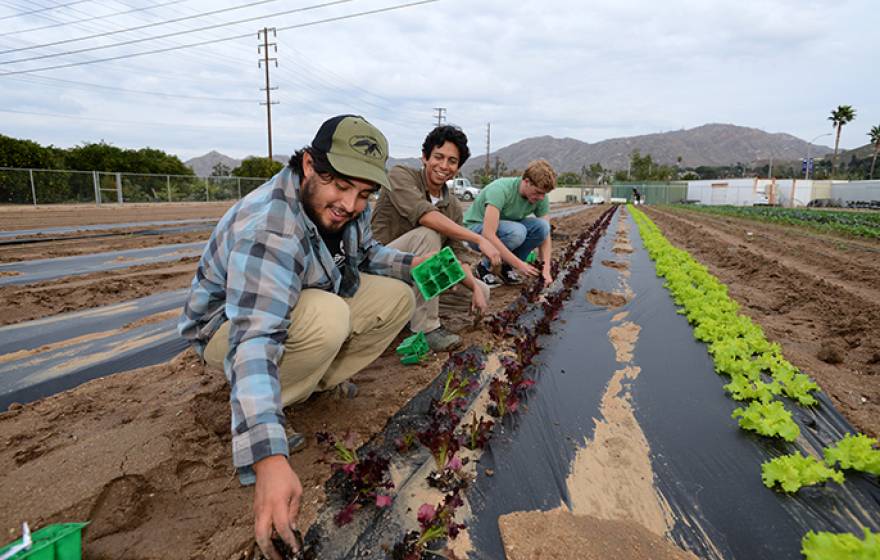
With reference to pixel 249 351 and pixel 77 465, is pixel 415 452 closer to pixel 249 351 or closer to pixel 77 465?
pixel 249 351

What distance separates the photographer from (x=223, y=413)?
2568 millimetres

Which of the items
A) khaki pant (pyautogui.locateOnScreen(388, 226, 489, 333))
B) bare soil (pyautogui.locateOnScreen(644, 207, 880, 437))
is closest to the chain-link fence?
khaki pant (pyautogui.locateOnScreen(388, 226, 489, 333))

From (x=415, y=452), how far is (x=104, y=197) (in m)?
25.5

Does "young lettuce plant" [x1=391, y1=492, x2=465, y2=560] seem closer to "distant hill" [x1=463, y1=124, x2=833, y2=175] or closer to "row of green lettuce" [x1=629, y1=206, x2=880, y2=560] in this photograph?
"row of green lettuce" [x1=629, y1=206, x2=880, y2=560]

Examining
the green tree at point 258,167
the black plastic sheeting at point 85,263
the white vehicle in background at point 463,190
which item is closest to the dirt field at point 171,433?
the black plastic sheeting at point 85,263

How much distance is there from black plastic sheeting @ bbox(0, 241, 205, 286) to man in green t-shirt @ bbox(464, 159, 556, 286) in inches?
197

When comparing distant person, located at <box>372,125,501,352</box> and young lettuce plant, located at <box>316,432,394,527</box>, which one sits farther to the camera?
distant person, located at <box>372,125,501,352</box>

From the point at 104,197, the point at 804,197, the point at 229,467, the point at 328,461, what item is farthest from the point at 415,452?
the point at 804,197

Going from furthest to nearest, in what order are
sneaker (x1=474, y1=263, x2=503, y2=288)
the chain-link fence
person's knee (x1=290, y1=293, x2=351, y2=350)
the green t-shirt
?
the chain-link fence, sneaker (x1=474, y1=263, x2=503, y2=288), the green t-shirt, person's knee (x1=290, y1=293, x2=351, y2=350)

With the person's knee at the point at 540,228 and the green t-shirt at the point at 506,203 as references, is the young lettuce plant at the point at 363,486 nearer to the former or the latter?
the green t-shirt at the point at 506,203

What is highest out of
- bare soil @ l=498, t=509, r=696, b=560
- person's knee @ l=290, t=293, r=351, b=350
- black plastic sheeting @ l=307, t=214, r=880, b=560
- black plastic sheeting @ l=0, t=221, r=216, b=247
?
person's knee @ l=290, t=293, r=351, b=350

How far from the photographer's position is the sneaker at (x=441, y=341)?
11.8ft

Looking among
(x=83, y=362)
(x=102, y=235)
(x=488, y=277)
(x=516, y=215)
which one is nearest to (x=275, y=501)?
(x=83, y=362)

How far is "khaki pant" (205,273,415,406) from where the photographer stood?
207cm
